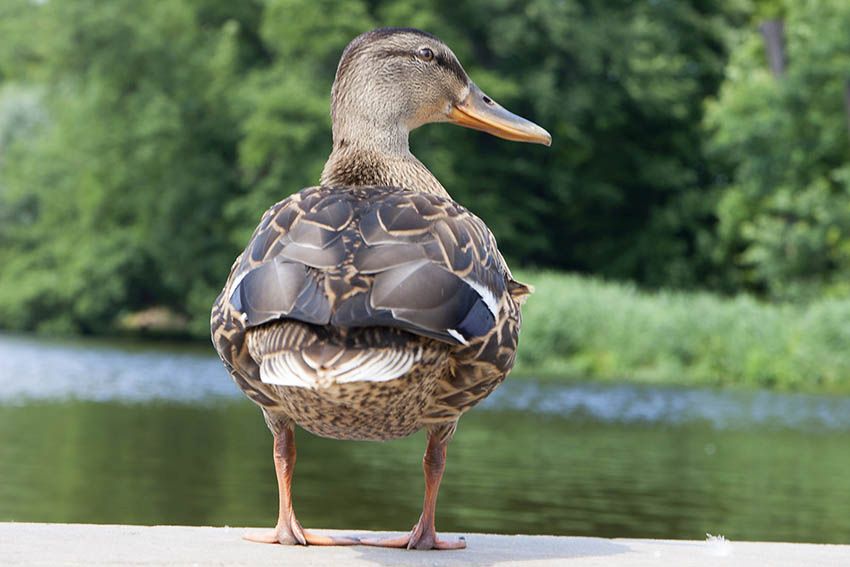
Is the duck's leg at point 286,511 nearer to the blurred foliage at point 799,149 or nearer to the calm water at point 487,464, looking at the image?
the calm water at point 487,464

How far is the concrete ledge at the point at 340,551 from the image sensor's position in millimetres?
4238

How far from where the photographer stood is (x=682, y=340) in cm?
2775

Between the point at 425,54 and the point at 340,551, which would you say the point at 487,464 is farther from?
the point at 340,551

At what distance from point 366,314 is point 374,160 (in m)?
1.11

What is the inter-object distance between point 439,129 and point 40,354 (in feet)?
47.9

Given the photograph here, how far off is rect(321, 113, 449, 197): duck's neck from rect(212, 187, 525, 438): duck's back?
0.84ft

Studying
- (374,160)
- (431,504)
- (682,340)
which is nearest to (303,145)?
(682,340)

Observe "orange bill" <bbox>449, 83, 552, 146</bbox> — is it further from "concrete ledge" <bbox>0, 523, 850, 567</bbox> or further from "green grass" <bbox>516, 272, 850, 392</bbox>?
"green grass" <bbox>516, 272, 850, 392</bbox>

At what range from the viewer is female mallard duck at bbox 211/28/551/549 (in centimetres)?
387

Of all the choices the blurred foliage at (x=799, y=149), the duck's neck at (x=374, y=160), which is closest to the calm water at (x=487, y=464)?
the duck's neck at (x=374, y=160)

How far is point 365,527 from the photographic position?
34.5 feet

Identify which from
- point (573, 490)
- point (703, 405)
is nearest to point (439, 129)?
point (703, 405)

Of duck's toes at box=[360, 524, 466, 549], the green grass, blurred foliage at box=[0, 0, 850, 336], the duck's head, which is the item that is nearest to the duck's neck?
the duck's head

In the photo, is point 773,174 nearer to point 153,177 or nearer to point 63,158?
point 153,177
